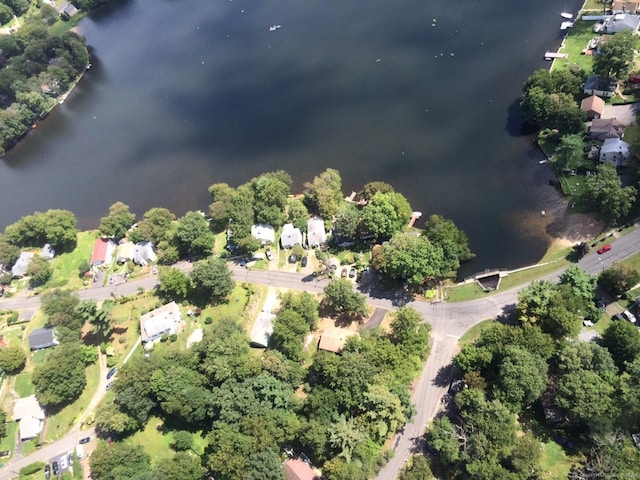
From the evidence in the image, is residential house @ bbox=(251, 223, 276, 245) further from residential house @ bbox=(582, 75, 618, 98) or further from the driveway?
residential house @ bbox=(582, 75, 618, 98)

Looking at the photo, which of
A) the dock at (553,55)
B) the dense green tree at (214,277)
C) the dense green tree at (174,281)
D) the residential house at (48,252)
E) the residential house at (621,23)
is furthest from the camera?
the dock at (553,55)

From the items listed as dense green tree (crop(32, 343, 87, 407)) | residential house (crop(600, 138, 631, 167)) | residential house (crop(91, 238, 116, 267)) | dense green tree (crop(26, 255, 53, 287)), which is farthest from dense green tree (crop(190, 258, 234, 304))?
residential house (crop(600, 138, 631, 167))

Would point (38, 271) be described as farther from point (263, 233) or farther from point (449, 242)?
point (449, 242)

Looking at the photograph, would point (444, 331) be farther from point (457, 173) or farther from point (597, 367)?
point (457, 173)

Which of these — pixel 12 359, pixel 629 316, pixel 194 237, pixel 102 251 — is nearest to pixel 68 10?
pixel 102 251

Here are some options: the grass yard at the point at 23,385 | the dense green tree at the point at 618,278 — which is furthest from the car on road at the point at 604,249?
the grass yard at the point at 23,385

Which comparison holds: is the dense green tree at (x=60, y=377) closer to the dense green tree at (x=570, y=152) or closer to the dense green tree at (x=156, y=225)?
the dense green tree at (x=156, y=225)
